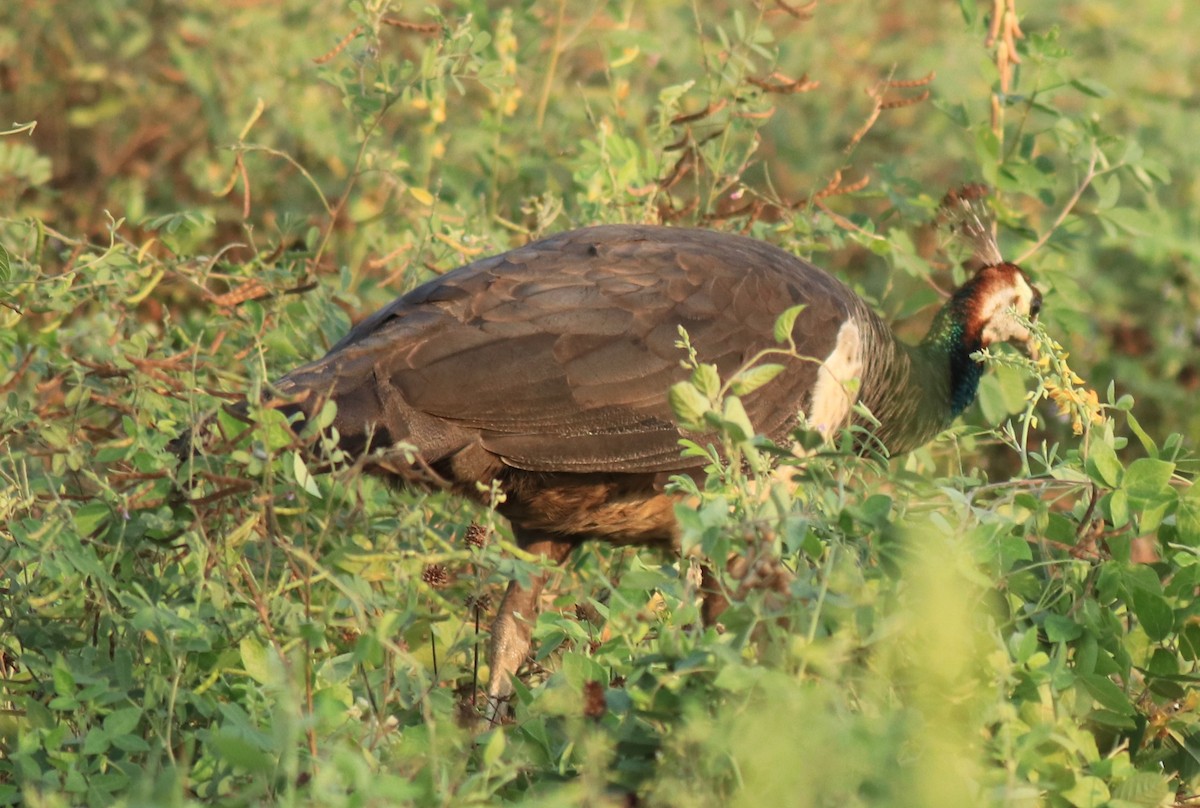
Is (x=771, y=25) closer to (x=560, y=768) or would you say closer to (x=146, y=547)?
(x=146, y=547)

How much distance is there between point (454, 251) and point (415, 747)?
2.28m

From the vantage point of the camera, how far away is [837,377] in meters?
4.08

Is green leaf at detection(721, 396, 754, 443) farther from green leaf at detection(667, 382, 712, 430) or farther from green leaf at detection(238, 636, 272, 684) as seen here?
green leaf at detection(238, 636, 272, 684)

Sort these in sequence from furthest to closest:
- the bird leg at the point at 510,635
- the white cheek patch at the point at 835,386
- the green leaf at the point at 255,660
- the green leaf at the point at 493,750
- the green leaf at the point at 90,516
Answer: the white cheek patch at the point at 835,386 < the bird leg at the point at 510,635 < the green leaf at the point at 90,516 < the green leaf at the point at 255,660 < the green leaf at the point at 493,750

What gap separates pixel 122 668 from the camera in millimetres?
2955

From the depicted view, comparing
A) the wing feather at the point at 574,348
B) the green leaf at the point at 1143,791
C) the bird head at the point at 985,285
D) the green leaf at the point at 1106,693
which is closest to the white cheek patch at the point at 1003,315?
the bird head at the point at 985,285

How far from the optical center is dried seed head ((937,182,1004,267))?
4895 mm

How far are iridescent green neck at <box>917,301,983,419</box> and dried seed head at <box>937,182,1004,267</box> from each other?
16 cm

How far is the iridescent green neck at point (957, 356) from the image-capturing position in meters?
4.85

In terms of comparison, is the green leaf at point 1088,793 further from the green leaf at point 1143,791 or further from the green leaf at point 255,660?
the green leaf at point 255,660

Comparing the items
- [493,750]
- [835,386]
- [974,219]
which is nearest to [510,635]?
[835,386]

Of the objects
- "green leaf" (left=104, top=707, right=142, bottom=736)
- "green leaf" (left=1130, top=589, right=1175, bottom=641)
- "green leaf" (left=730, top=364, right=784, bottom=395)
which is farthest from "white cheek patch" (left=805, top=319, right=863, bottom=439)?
"green leaf" (left=104, top=707, right=142, bottom=736)

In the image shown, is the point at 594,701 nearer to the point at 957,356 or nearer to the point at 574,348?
the point at 574,348

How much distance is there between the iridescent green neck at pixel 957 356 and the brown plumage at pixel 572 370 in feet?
2.19
